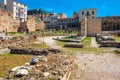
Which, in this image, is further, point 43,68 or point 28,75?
point 43,68

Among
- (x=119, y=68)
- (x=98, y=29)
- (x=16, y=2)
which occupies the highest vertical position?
(x=16, y=2)

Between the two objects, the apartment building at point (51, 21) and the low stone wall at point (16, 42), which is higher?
the apartment building at point (51, 21)

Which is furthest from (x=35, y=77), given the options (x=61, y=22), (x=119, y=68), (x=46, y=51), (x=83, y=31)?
(x=61, y=22)

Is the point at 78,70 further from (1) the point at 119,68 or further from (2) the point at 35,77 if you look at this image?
(2) the point at 35,77

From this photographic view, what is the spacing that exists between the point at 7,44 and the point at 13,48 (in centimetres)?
200

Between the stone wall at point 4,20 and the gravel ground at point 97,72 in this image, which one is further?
the stone wall at point 4,20

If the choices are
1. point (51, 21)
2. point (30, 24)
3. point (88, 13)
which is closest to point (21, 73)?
point (30, 24)

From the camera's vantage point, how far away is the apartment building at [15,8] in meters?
86.0

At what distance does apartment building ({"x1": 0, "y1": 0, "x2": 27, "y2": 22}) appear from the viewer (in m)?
86.0

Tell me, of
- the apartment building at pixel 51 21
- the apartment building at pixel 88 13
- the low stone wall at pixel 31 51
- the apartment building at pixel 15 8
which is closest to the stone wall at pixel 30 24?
the apartment building at pixel 15 8

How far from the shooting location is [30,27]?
223ft

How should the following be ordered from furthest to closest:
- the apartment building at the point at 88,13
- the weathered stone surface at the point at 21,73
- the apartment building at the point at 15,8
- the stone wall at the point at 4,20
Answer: the apartment building at the point at 88,13
the apartment building at the point at 15,8
the stone wall at the point at 4,20
the weathered stone surface at the point at 21,73

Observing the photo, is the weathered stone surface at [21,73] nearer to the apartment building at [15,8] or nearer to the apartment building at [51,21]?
the apartment building at [15,8]

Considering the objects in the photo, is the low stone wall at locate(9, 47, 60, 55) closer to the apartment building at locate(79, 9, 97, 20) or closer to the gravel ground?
the gravel ground
